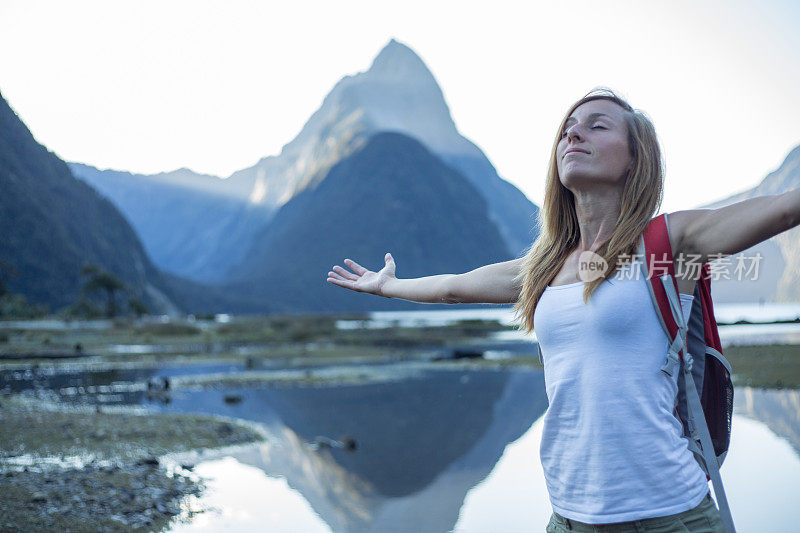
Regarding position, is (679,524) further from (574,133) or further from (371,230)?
(371,230)

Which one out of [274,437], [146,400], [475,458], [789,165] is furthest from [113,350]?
[789,165]

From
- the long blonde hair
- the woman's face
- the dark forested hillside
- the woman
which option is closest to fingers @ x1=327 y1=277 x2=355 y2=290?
the long blonde hair

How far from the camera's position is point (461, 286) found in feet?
7.76

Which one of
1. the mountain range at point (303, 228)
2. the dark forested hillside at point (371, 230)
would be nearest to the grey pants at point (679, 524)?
the mountain range at point (303, 228)

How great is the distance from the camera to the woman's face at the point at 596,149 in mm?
1962

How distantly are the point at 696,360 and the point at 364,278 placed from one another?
4.45 feet

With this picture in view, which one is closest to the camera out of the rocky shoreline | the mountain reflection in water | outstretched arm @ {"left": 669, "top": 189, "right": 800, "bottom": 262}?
outstretched arm @ {"left": 669, "top": 189, "right": 800, "bottom": 262}

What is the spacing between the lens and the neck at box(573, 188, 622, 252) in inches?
78.5

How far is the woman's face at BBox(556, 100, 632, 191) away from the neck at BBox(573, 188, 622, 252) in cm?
3

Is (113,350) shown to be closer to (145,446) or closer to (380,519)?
(145,446)

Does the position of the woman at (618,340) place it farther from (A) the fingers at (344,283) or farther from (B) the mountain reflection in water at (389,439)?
(B) the mountain reflection in water at (389,439)

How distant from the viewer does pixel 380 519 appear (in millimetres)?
7078

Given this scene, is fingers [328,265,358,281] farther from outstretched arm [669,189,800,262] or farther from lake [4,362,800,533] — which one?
lake [4,362,800,533]

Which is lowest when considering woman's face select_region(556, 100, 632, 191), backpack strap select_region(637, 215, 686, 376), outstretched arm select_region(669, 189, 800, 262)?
backpack strap select_region(637, 215, 686, 376)
